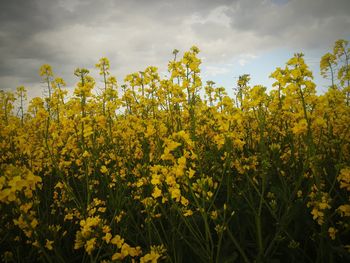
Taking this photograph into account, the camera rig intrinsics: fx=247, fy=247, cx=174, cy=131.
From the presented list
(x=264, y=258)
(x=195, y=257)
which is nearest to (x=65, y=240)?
(x=195, y=257)

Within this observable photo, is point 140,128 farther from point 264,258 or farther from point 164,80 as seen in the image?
point 264,258

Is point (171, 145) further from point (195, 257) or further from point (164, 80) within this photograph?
point (164, 80)

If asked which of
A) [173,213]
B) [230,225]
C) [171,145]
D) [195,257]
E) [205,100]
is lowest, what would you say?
[195,257]

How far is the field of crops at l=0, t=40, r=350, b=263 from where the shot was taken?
1.86 metres

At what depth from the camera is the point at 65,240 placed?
2760 mm

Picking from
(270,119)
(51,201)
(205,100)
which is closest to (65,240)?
(51,201)

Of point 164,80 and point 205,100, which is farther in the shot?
point 205,100

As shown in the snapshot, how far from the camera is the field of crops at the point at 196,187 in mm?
1861

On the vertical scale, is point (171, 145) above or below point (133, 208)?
above

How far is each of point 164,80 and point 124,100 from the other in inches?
40.3

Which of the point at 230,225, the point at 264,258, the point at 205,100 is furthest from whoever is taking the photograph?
the point at 205,100

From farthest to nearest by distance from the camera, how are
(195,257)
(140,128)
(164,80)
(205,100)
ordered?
1. (205,100)
2. (164,80)
3. (140,128)
4. (195,257)

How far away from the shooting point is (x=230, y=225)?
8.11ft

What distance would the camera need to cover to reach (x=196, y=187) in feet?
6.64
